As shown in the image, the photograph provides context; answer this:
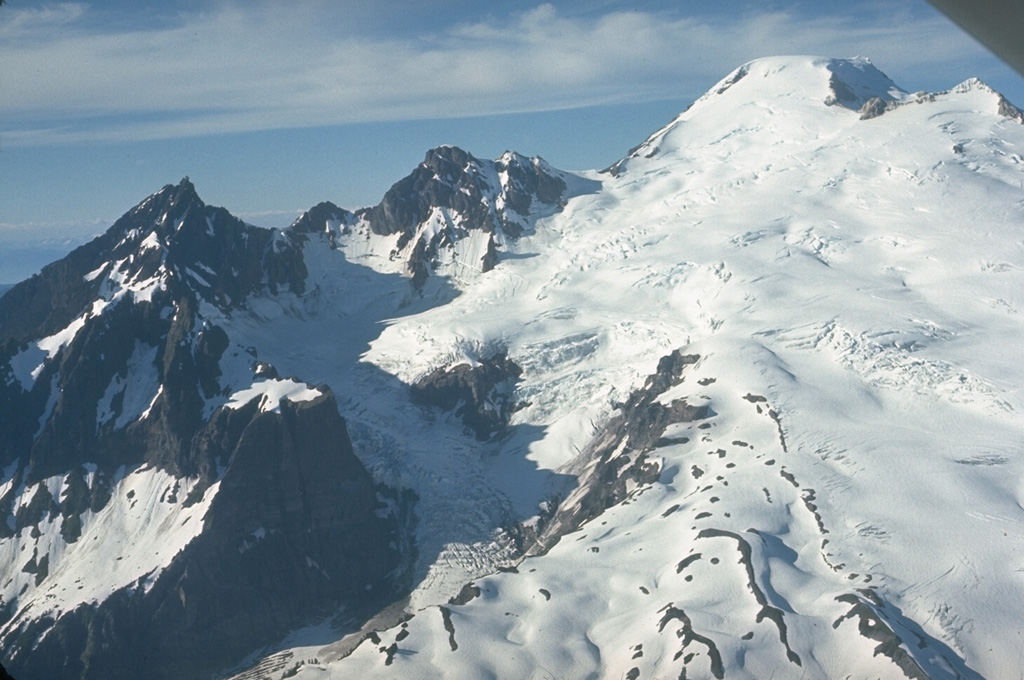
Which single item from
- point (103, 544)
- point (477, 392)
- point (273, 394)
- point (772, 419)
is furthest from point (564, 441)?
point (103, 544)

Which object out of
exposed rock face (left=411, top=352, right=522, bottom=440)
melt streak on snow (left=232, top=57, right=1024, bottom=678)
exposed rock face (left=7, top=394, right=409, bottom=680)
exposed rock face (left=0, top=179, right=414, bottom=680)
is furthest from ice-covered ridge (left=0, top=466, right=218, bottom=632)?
exposed rock face (left=411, top=352, right=522, bottom=440)

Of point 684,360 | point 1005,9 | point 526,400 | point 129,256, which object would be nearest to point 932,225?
point 684,360

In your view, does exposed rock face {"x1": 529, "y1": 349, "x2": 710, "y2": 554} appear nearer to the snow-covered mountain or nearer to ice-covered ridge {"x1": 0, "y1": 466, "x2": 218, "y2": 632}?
the snow-covered mountain

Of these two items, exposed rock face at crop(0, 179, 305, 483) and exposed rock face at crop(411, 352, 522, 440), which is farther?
exposed rock face at crop(411, 352, 522, 440)

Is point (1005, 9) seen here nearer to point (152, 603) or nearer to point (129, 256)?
point (152, 603)

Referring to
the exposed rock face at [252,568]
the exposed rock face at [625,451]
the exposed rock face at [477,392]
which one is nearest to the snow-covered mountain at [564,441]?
the exposed rock face at [252,568]

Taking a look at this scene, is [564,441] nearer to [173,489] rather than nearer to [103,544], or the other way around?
[173,489]

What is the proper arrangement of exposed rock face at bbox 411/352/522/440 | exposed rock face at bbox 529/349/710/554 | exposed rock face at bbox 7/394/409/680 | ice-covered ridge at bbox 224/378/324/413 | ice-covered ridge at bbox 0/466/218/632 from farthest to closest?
exposed rock face at bbox 411/352/522/440, ice-covered ridge at bbox 224/378/324/413, ice-covered ridge at bbox 0/466/218/632, exposed rock face at bbox 529/349/710/554, exposed rock face at bbox 7/394/409/680
